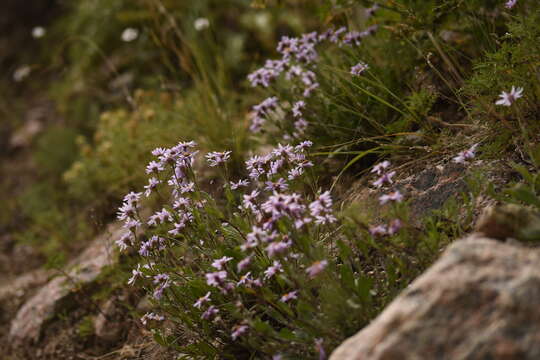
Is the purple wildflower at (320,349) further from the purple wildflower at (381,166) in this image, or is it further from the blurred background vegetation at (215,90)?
the blurred background vegetation at (215,90)

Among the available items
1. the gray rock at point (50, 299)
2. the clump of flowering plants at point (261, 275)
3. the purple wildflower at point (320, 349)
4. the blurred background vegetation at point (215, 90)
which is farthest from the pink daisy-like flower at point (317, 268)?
the gray rock at point (50, 299)

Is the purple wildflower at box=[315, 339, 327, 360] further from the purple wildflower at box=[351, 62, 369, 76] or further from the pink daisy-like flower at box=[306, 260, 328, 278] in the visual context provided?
the purple wildflower at box=[351, 62, 369, 76]

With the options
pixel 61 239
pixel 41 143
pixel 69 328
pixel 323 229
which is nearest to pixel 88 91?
pixel 41 143

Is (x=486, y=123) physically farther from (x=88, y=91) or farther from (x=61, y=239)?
(x=88, y=91)

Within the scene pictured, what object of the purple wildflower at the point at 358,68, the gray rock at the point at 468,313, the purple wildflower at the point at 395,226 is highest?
the purple wildflower at the point at 358,68

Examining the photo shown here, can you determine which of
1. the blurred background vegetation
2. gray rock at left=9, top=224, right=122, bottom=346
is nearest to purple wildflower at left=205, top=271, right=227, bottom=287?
the blurred background vegetation

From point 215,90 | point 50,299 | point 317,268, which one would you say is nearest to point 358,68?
point 317,268
